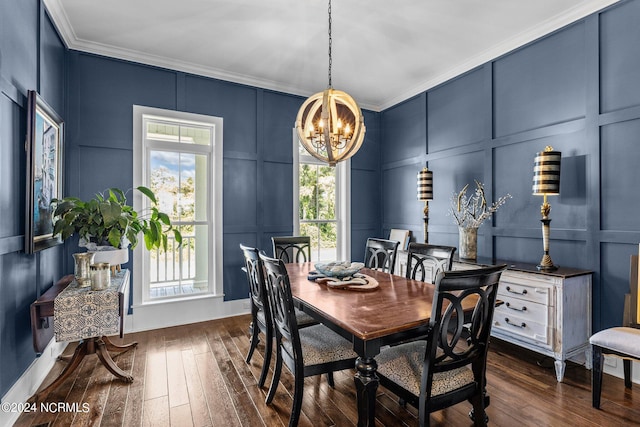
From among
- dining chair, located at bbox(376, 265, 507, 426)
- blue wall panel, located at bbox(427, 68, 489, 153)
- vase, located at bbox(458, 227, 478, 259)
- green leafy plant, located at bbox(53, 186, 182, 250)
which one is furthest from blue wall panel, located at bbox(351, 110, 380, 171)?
dining chair, located at bbox(376, 265, 507, 426)

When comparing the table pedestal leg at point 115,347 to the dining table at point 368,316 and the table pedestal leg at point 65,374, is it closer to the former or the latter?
the table pedestal leg at point 65,374

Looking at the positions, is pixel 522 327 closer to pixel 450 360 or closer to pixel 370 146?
pixel 450 360

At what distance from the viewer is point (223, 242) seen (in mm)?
4230

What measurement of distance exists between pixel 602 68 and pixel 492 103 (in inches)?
39.3

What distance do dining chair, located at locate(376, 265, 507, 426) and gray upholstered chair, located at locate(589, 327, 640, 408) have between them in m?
1.03

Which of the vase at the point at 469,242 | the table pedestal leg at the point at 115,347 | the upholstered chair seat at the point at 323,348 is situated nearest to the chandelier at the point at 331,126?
the upholstered chair seat at the point at 323,348

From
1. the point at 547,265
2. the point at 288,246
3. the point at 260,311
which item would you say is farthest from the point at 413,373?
the point at 288,246

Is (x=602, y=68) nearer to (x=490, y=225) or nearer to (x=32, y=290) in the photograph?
(x=490, y=225)

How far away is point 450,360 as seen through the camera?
1.67 metres

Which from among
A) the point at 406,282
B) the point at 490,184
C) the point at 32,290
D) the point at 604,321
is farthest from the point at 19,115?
the point at 604,321

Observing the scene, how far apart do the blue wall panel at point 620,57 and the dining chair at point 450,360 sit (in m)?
2.23

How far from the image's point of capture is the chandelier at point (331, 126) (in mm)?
2465

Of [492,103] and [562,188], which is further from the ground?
[492,103]

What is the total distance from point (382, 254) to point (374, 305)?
4.93ft
